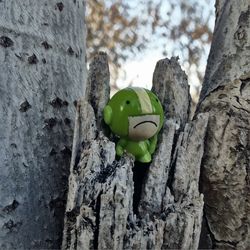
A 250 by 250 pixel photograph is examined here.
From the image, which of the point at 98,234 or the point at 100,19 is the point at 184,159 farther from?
the point at 100,19

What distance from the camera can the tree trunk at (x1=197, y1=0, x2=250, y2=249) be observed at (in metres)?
1.14

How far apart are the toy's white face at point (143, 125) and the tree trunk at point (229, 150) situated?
132 millimetres

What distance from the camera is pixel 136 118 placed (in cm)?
110

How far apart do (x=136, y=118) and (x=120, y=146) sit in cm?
7

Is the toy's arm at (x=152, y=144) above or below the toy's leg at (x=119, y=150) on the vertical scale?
above

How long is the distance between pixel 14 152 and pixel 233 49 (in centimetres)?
56

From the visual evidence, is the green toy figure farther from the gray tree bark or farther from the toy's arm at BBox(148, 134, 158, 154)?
the gray tree bark

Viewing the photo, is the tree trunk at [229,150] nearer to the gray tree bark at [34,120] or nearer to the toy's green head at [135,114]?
the toy's green head at [135,114]

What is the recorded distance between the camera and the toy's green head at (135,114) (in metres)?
1.10

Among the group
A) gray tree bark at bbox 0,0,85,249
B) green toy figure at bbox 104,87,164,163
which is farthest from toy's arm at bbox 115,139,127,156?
gray tree bark at bbox 0,0,85,249

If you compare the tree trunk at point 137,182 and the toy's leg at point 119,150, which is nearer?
the tree trunk at point 137,182

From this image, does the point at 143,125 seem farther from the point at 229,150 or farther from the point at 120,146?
the point at 229,150

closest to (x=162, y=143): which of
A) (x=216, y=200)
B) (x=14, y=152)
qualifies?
(x=216, y=200)

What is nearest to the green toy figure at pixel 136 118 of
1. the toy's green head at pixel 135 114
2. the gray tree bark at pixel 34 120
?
the toy's green head at pixel 135 114
